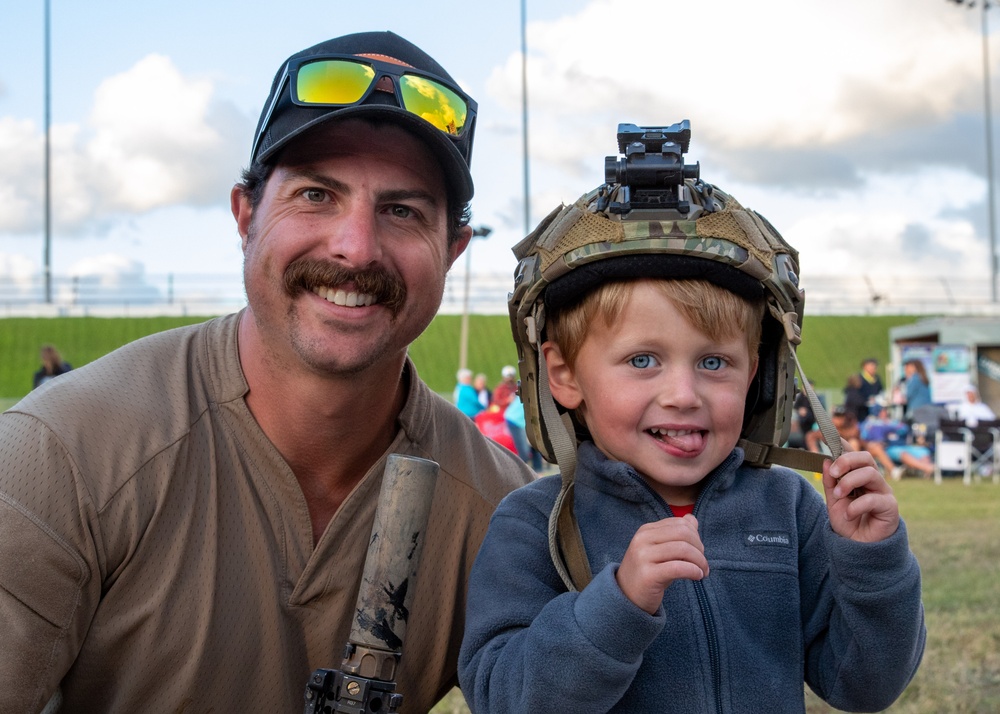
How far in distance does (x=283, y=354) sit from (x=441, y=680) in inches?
45.2

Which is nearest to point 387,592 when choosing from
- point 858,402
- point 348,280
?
point 348,280

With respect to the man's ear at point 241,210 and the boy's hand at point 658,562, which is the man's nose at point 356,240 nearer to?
the man's ear at point 241,210

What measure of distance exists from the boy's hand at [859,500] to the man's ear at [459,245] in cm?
159

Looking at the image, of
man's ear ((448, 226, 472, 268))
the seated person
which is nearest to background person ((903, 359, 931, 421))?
the seated person

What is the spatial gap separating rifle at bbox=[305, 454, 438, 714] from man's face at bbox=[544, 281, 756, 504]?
1.51ft

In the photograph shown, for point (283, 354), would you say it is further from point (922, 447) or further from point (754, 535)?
point (922, 447)

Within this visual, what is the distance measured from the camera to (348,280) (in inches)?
119

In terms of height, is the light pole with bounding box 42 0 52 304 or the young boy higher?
the light pole with bounding box 42 0 52 304

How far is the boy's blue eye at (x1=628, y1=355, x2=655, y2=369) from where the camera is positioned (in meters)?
2.43

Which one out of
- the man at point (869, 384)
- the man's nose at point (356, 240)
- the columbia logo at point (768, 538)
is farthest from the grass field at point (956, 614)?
the man at point (869, 384)

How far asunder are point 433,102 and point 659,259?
3.52ft

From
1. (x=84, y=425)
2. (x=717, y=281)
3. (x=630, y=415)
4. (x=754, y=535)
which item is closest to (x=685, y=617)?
(x=754, y=535)

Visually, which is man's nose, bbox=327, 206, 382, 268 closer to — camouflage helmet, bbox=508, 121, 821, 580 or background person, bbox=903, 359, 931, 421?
camouflage helmet, bbox=508, 121, 821, 580

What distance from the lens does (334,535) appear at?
3076 millimetres
